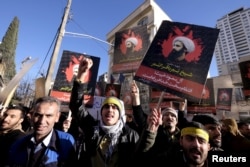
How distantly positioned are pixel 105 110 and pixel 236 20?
13580cm

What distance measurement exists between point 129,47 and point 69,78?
2.25 m

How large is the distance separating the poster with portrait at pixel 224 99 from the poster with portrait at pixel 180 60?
830 centimetres

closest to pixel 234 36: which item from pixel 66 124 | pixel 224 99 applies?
pixel 224 99

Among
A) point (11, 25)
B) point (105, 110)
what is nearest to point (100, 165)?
point (105, 110)

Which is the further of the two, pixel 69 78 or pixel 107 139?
pixel 69 78

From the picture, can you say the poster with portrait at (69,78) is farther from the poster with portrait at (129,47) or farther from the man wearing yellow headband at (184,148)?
the man wearing yellow headband at (184,148)

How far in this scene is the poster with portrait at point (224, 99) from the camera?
11375 millimetres

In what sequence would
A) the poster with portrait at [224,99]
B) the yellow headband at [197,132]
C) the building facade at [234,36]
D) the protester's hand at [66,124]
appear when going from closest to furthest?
the yellow headband at [197,132], the protester's hand at [66,124], the poster with portrait at [224,99], the building facade at [234,36]

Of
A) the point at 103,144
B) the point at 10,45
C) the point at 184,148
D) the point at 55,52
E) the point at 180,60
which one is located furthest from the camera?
the point at 10,45

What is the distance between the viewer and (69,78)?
753 centimetres

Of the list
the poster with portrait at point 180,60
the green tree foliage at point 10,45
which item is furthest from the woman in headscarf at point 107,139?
the green tree foliage at point 10,45

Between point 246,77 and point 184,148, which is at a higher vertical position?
point 246,77

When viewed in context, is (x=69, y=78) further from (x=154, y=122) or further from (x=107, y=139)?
(x=154, y=122)

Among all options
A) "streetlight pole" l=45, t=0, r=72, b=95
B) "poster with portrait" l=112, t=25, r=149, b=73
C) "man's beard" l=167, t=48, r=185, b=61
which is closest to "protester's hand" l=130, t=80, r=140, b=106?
"man's beard" l=167, t=48, r=185, b=61
